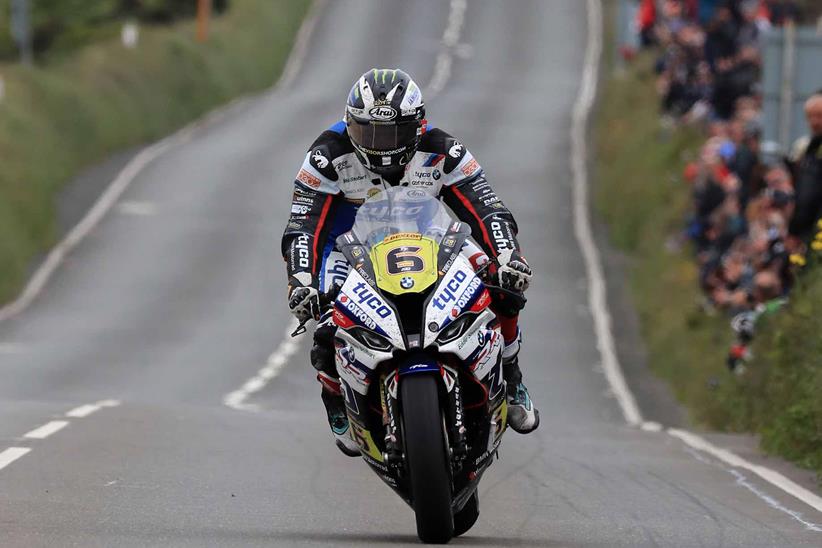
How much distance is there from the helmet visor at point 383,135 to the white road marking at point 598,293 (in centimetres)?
336

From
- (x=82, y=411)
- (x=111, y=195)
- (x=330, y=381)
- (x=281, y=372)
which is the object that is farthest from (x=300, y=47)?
(x=330, y=381)

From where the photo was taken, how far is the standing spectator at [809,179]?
49.4ft

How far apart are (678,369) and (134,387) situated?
22.1 feet

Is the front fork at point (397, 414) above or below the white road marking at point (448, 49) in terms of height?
above

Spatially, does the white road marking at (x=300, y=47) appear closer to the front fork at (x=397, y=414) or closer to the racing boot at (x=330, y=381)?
the racing boot at (x=330, y=381)

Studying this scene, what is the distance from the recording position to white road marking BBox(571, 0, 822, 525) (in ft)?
41.0

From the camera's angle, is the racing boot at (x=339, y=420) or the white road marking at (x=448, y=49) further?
the white road marking at (x=448, y=49)

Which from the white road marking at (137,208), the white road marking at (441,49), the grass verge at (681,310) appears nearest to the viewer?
the grass verge at (681,310)

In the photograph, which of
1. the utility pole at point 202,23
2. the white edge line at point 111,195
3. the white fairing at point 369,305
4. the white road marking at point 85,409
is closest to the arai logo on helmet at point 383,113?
the white fairing at point 369,305

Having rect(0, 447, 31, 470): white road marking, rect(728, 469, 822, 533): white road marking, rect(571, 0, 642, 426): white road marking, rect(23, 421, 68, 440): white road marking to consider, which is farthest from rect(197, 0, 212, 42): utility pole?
rect(728, 469, 822, 533): white road marking

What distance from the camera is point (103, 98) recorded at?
44719 mm

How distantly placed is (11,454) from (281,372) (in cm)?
1396

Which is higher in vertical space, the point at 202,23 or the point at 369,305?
the point at 369,305

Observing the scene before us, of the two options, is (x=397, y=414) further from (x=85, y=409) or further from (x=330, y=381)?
(x=85, y=409)
